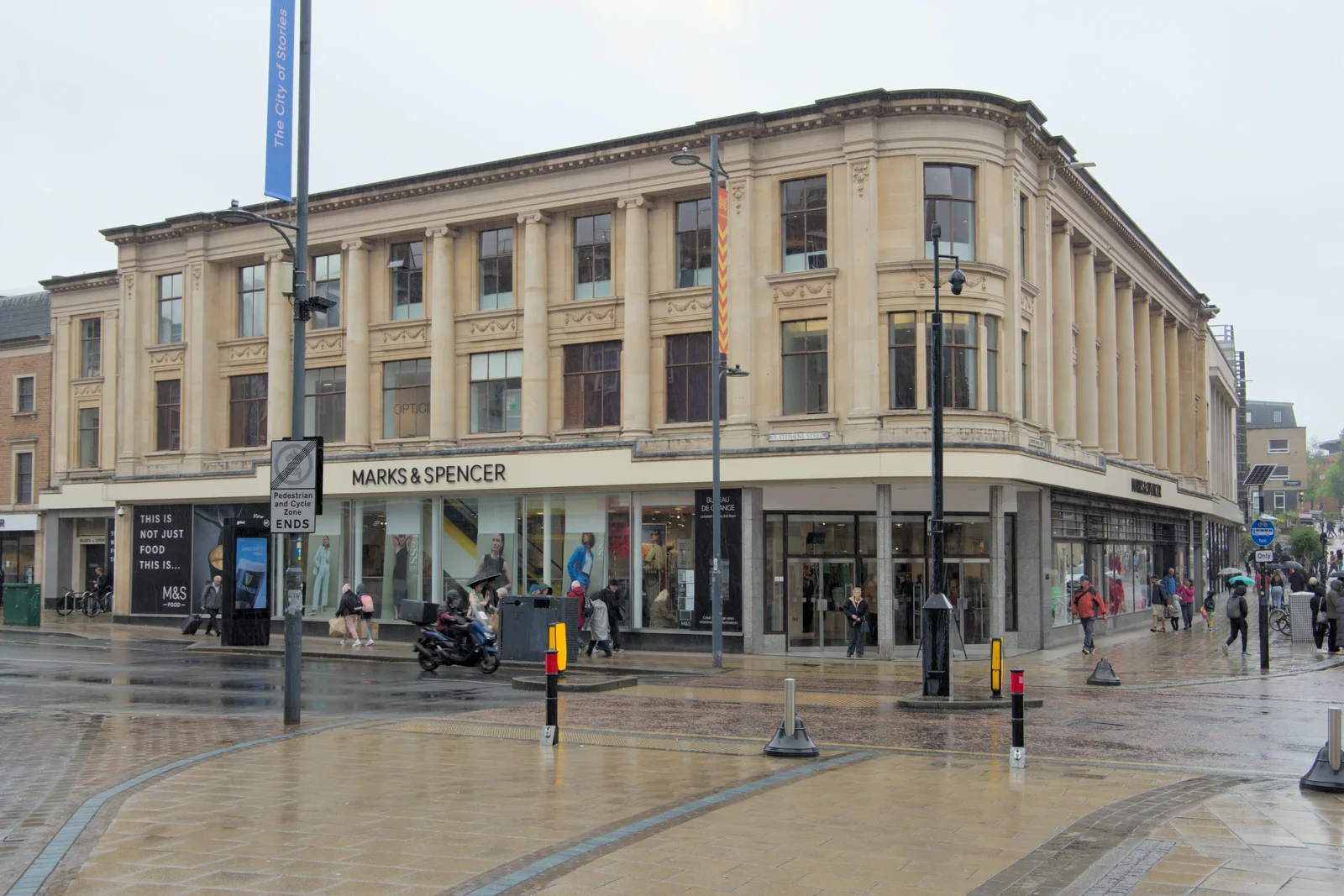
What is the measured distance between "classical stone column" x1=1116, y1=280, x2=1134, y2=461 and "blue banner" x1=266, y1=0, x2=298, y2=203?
108ft

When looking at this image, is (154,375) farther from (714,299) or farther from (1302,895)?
(1302,895)

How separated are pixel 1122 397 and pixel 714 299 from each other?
71.9 feet

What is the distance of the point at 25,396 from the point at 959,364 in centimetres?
3957

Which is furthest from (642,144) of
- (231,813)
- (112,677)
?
(231,813)

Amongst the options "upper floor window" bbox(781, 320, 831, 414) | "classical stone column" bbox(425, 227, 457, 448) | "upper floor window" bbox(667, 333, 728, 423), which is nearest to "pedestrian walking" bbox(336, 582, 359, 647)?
"classical stone column" bbox(425, 227, 457, 448)

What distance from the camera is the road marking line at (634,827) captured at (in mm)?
7643

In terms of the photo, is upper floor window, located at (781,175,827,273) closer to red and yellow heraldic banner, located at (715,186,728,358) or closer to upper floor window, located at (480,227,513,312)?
red and yellow heraldic banner, located at (715,186,728,358)

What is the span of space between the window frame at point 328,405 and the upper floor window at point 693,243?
37.3 ft

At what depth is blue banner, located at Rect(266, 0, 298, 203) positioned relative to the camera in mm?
16047

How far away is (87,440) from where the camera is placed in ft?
151

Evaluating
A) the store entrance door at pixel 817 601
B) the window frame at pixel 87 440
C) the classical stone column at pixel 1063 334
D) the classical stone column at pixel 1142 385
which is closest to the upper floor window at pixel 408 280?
the store entrance door at pixel 817 601

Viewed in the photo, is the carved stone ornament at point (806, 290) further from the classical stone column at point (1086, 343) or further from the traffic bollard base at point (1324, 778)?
the traffic bollard base at point (1324, 778)

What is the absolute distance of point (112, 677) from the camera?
73.2 ft

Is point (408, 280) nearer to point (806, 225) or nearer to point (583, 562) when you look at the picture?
point (583, 562)
